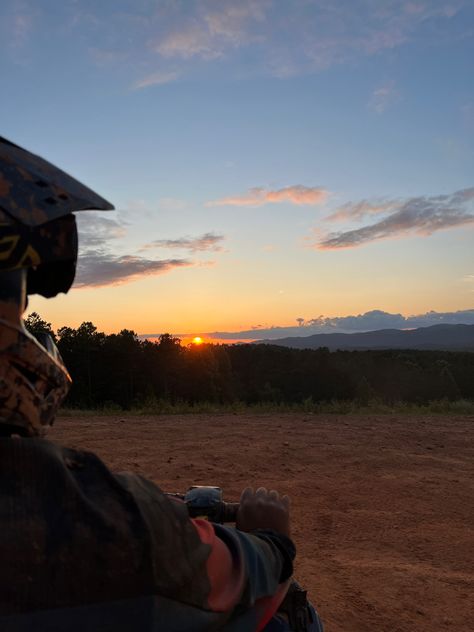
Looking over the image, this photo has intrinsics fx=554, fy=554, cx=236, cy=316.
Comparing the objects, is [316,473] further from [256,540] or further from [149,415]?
[149,415]

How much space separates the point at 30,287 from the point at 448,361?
220 feet

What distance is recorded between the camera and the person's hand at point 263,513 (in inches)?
63.6

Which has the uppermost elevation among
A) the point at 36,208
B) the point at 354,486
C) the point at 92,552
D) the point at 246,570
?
the point at 36,208

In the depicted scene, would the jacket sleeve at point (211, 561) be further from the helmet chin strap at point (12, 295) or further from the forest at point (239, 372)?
the forest at point (239, 372)

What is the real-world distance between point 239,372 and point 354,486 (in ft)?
166

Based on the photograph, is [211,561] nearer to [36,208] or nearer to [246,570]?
[246,570]

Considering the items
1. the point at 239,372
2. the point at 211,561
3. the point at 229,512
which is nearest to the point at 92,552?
the point at 211,561

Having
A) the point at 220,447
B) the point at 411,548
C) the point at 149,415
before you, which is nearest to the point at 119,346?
the point at 149,415

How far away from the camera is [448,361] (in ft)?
209

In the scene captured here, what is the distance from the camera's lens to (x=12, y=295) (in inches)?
47.4

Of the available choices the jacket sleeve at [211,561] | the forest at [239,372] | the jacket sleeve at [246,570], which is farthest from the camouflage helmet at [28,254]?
the forest at [239,372]

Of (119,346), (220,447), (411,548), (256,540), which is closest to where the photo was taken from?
(256,540)

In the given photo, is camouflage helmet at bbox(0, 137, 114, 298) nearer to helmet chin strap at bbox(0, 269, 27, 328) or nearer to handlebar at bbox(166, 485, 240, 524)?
helmet chin strap at bbox(0, 269, 27, 328)

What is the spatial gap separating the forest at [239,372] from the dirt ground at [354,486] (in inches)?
894
